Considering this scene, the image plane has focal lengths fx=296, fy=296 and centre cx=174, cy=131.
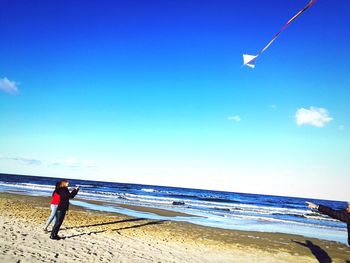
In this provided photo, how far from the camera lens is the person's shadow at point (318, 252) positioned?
33.4 ft

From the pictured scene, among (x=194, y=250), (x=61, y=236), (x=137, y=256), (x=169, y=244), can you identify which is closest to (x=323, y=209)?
(x=137, y=256)

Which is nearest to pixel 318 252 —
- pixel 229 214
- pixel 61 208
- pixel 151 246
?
pixel 151 246

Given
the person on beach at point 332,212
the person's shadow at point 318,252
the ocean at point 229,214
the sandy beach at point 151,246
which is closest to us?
the person on beach at point 332,212

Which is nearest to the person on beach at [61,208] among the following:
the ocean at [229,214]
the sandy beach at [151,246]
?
the sandy beach at [151,246]

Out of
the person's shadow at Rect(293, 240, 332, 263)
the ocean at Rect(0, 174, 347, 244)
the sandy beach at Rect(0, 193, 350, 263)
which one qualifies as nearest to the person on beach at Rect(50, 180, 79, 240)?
the sandy beach at Rect(0, 193, 350, 263)

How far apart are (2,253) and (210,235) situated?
8808 mm

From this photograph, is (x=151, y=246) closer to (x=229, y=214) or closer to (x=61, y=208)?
(x=61, y=208)

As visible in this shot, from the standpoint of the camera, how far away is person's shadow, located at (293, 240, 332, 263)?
10190 millimetres

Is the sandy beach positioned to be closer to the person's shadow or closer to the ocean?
the person's shadow

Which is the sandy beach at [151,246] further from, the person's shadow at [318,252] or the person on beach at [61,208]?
the person on beach at [61,208]

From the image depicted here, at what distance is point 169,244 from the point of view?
403 inches

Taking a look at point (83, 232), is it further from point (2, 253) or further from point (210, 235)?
point (210, 235)

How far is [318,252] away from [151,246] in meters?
6.66

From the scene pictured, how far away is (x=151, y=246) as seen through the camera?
9.55 metres
